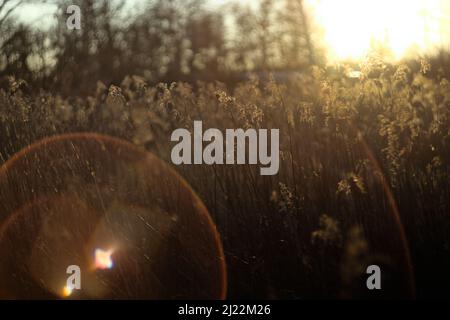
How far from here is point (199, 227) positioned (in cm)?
382

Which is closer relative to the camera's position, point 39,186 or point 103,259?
point 103,259

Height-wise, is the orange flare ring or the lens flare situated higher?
the orange flare ring

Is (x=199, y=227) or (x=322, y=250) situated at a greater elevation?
(x=199, y=227)

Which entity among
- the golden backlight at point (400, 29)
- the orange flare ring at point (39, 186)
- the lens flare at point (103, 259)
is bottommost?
the lens flare at point (103, 259)

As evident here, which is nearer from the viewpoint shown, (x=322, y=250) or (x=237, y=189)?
(x=322, y=250)

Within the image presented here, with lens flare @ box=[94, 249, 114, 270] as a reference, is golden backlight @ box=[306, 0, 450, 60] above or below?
above

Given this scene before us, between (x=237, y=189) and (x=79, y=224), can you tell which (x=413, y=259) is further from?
(x=79, y=224)

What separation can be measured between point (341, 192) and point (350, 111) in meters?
0.42

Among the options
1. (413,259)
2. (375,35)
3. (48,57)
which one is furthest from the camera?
(48,57)

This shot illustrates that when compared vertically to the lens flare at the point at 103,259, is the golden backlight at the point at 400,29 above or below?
above

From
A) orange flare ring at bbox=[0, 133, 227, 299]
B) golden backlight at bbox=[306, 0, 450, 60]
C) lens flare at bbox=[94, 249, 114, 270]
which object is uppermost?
golden backlight at bbox=[306, 0, 450, 60]

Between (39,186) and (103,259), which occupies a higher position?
(39,186)

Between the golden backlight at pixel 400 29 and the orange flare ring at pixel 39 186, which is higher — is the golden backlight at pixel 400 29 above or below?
above
